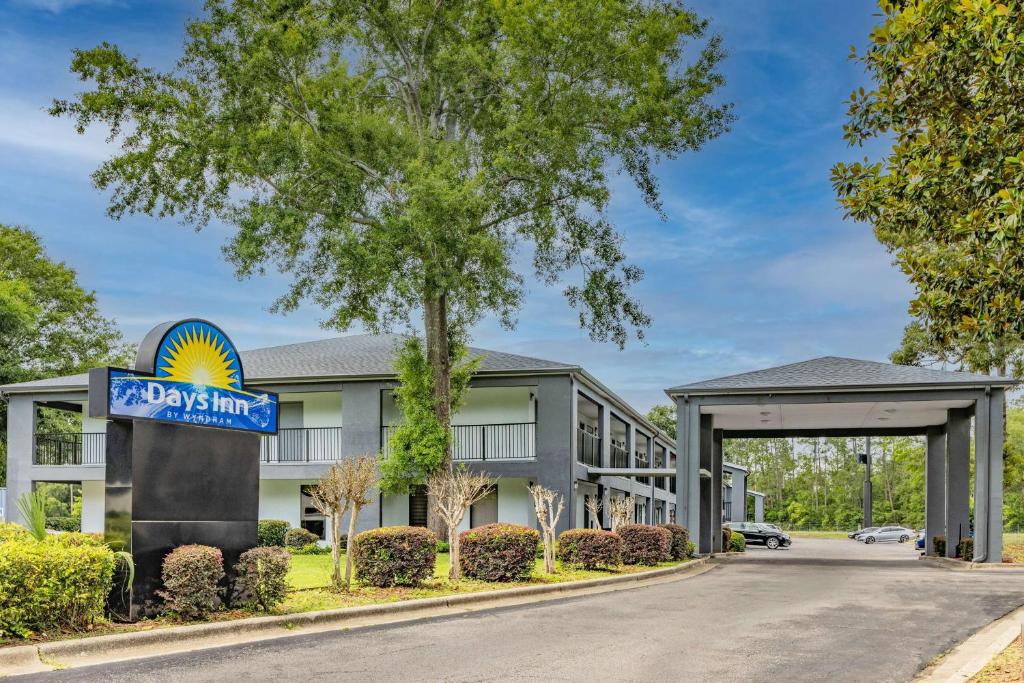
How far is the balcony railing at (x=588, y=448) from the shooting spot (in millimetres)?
31094

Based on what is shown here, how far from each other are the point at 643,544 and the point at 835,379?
A: 7.90 metres

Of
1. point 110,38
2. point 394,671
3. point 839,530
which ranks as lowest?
point 839,530

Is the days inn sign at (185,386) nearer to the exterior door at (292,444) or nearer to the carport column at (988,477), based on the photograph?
the exterior door at (292,444)

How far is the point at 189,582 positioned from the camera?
36.2ft

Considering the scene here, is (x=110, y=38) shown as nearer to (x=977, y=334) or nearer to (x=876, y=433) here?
(x=977, y=334)

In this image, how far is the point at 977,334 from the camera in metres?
10.6

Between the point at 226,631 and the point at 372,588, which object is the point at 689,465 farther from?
the point at 226,631

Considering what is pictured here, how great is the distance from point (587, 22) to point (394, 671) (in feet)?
63.6

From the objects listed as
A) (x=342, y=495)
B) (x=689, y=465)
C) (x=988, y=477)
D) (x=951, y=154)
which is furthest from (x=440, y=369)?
(x=951, y=154)

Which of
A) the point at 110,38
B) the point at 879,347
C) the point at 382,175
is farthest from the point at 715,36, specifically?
the point at 879,347

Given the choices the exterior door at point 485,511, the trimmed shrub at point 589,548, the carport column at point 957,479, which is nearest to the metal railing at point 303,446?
the exterior door at point 485,511

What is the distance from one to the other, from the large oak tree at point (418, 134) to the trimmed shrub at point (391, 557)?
10072mm

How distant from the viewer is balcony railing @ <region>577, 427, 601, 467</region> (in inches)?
1224

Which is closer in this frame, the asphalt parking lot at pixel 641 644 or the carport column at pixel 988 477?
the asphalt parking lot at pixel 641 644
